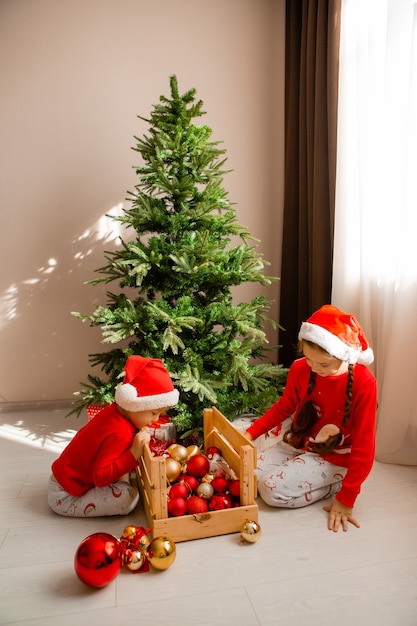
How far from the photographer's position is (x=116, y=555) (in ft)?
4.18

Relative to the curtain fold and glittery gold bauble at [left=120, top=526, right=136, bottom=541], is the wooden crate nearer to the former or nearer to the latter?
glittery gold bauble at [left=120, top=526, right=136, bottom=541]

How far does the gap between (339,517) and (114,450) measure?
827 mm

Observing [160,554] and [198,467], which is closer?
[160,554]

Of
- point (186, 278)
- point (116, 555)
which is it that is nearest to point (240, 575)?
point (116, 555)

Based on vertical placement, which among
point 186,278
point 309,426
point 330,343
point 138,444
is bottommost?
point 309,426

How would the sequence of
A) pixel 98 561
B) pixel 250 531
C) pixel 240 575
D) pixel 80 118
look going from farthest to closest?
pixel 80 118, pixel 250 531, pixel 240 575, pixel 98 561

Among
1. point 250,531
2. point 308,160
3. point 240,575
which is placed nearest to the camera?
point 240,575

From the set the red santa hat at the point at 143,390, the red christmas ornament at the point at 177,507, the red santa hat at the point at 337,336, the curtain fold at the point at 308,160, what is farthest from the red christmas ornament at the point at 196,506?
the curtain fold at the point at 308,160

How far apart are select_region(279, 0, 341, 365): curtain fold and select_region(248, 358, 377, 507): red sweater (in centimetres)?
84

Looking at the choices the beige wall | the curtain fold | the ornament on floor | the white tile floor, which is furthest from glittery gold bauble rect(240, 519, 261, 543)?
the beige wall

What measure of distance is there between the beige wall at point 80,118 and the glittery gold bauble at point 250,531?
5.68 feet

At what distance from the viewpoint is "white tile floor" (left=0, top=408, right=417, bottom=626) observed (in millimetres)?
1208

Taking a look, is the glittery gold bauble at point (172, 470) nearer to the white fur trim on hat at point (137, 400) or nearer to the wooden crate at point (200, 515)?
the wooden crate at point (200, 515)

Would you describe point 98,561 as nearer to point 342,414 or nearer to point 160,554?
point 160,554
